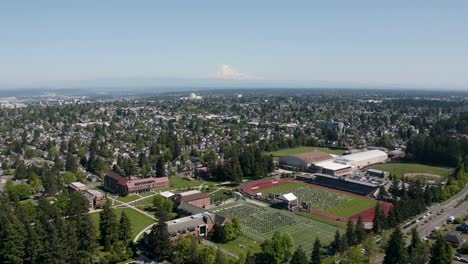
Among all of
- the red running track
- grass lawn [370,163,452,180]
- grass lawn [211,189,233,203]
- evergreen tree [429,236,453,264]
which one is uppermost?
evergreen tree [429,236,453,264]

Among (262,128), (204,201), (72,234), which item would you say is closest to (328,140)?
(262,128)

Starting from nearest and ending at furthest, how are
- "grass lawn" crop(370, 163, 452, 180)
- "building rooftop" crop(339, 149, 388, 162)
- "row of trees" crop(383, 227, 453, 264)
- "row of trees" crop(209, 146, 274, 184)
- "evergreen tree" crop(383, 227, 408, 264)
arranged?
"row of trees" crop(383, 227, 453, 264) → "evergreen tree" crop(383, 227, 408, 264) → "row of trees" crop(209, 146, 274, 184) → "grass lawn" crop(370, 163, 452, 180) → "building rooftop" crop(339, 149, 388, 162)

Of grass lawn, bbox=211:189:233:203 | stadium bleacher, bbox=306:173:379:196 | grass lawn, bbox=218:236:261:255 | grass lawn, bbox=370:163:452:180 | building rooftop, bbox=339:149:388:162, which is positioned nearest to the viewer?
grass lawn, bbox=218:236:261:255

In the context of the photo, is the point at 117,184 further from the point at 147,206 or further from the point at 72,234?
the point at 72,234

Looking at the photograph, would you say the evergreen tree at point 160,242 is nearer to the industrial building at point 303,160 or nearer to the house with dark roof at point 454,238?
the house with dark roof at point 454,238

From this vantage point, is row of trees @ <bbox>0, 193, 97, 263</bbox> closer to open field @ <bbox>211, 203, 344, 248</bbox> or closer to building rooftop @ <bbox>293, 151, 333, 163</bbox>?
open field @ <bbox>211, 203, 344, 248</bbox>

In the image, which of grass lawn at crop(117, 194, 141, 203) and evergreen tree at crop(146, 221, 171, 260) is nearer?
evergreen tree at crop(146, 221, 171, 260)

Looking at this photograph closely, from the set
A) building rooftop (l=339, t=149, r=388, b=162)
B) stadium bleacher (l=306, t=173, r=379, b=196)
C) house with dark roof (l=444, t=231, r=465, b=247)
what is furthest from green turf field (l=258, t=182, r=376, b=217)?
building rooftop (l=339, t=149, r=388, b=162)
